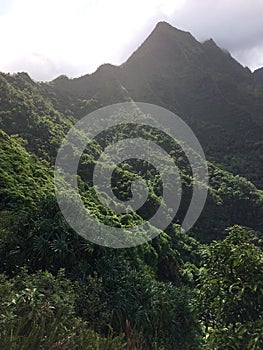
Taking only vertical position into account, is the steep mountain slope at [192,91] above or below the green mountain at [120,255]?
above

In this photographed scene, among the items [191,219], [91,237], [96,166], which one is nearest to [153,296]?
[91,237]

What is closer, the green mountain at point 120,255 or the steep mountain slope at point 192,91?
the green mountain at point 120,255

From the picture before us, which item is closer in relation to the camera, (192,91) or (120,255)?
(120,255)

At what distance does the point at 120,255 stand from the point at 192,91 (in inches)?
2869

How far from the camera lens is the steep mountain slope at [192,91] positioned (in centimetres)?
5809

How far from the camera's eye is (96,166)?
30.1 meters

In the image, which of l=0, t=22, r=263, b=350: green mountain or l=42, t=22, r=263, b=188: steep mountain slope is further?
l=42, t=22, r=263, b=188: steep mountain slope

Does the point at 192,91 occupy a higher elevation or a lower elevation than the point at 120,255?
higher

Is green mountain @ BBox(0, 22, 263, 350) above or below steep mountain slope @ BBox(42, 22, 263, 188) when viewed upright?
below

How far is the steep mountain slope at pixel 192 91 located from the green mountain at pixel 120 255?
419 mm

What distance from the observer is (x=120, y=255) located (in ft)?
35.3

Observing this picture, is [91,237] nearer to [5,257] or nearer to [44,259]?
[44,259]

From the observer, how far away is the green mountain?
390 cm

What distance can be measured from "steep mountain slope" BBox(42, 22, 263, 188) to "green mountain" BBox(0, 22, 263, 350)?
1.37 ft
